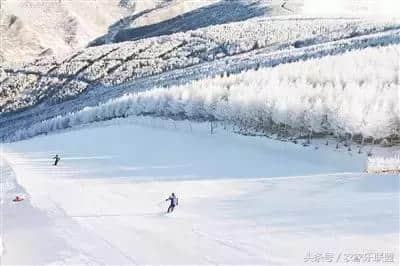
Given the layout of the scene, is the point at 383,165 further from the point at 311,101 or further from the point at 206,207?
the point at 311,101

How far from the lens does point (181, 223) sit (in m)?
18.1

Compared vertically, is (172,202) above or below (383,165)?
below

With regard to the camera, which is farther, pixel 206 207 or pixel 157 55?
pixel 157 55

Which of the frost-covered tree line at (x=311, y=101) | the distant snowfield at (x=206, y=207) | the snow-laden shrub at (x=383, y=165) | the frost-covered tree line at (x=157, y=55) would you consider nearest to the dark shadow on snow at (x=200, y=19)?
the frost-covered tree line at (x=157, y=55)

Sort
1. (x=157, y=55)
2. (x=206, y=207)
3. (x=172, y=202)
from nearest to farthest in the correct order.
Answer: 1. (x=172, y=202)
2. (x=206, y=207)
3. (x=157, y=55)

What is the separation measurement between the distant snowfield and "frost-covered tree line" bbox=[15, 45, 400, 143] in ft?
4.05

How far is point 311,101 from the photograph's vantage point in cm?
2722

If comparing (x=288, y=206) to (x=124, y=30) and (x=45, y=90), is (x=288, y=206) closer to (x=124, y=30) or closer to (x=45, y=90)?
(x=45, y=90)

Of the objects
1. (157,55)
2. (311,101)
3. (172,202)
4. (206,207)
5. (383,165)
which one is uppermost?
(157,55)

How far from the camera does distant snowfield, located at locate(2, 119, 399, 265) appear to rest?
15273mm

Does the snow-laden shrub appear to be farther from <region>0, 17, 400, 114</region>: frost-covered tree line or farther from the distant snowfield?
<region>0, 17, 400, 114</region>: frost-covered tree line

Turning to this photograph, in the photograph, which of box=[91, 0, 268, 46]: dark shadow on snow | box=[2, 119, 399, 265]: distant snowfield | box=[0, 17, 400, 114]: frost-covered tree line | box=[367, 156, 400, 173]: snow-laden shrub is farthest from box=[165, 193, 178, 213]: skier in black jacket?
box=[91, 0, 268, 46]: dark shadow on snow

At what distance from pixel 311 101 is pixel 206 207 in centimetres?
949

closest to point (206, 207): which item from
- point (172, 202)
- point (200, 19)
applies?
point (172, 202)
